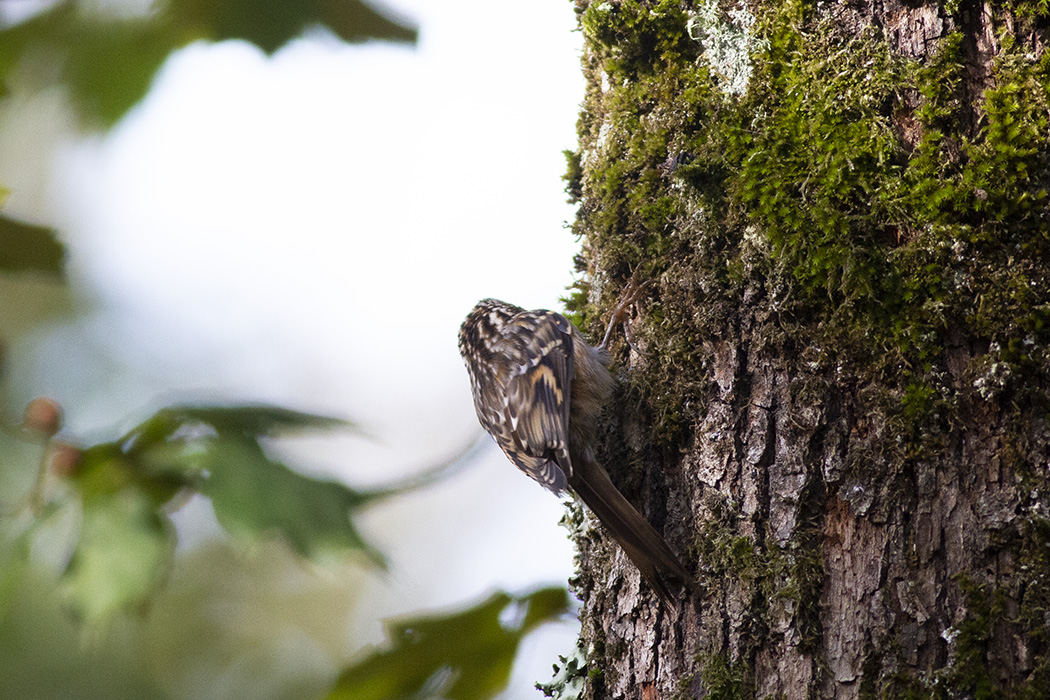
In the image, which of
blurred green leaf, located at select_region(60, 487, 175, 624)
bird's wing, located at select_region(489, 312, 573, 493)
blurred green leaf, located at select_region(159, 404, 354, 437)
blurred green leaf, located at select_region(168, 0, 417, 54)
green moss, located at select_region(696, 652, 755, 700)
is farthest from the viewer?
bird's wing, located at select_region(489, 312, 573, 493)

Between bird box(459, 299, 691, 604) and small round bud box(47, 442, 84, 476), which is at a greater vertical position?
small round bud box(47, 442, 84, 476)

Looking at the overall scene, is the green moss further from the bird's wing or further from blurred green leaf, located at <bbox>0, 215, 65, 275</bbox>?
blurred green leaf, located at <bbox>0, 215, 65, 275</bbox>

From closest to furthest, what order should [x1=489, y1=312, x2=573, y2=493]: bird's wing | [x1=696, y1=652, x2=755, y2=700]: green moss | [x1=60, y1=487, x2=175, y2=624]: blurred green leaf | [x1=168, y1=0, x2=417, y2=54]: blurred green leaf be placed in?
[x1=60, y1=487, x2=175, y2=624]: blurred green leaf < [x1=168, y1=0, x2=417, y2=54]: blurred green leaf < [x1=696, y1=652, x2=755, y2=700]: green moss < [x1=489, y1=312, x2=573, y2=493]: bird's wing

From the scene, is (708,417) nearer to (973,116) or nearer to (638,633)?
(638,633)

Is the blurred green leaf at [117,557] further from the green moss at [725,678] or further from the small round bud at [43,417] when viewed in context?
the green moss at [725,678]

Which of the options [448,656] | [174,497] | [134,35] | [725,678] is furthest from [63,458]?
[725,678]

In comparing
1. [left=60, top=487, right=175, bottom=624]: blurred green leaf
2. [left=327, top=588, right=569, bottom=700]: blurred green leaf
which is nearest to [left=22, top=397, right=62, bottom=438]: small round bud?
[left=60, top=487, right=175, bottom=624]: blurred green leaf

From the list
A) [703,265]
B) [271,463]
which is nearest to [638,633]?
[703,265]

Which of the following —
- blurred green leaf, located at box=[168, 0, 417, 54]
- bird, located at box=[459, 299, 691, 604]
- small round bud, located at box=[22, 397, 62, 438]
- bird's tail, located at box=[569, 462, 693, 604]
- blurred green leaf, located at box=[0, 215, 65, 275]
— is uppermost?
blurred green leaf, located at box=[168, 0, 417, 54]

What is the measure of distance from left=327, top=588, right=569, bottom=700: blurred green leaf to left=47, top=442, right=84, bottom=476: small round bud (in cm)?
94

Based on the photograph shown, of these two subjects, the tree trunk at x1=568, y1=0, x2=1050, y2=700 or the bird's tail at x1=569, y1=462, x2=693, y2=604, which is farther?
the bird's tail at x1=569, y1=462, x2=693, y2=604

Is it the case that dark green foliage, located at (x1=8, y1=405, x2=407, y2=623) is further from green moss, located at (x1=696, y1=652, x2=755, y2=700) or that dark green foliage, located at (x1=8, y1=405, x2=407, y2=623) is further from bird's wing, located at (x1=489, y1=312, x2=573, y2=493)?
bird's wing, located at (x1=489, y1=312, x2=573, y2=493)

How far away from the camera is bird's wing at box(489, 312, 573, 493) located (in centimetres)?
262

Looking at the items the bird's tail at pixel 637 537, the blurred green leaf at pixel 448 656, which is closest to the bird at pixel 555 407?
the bird's tail at pixel 637 537
